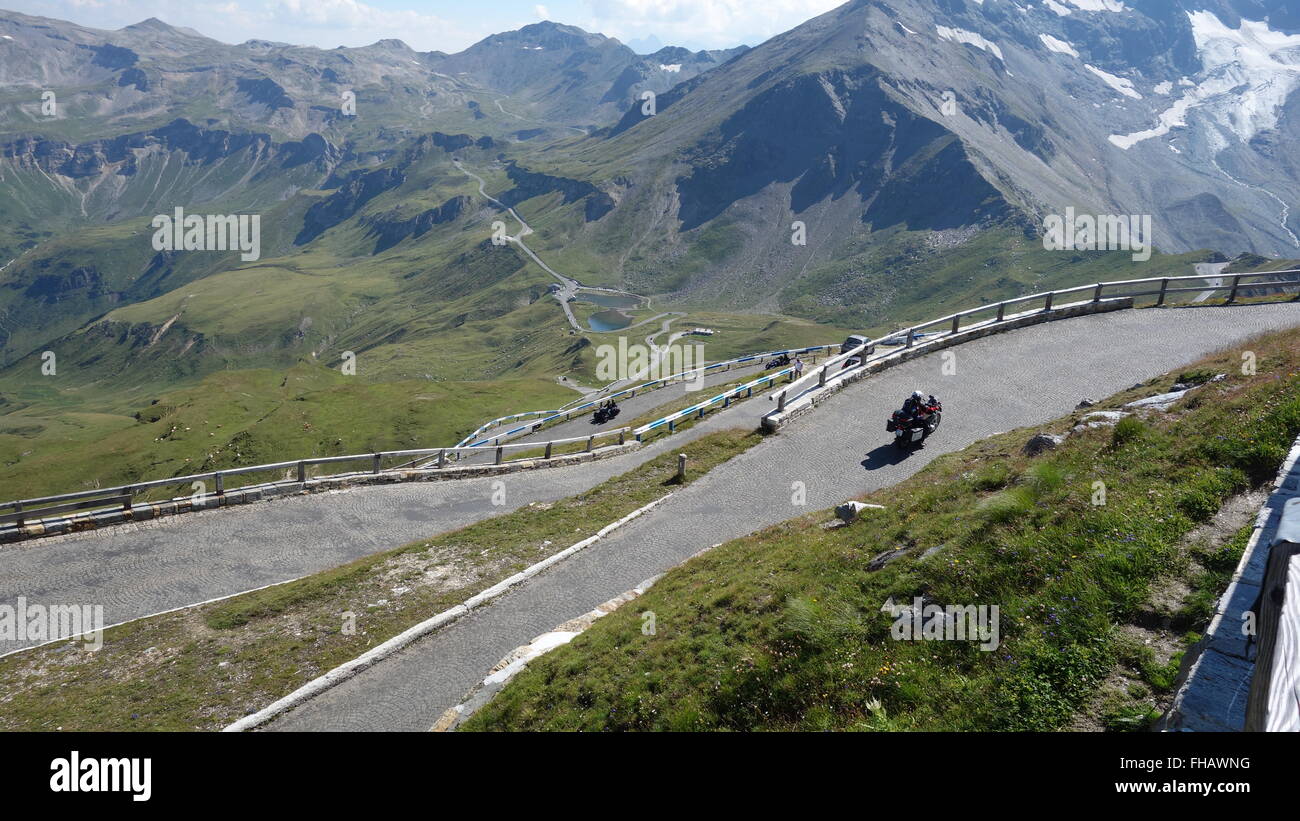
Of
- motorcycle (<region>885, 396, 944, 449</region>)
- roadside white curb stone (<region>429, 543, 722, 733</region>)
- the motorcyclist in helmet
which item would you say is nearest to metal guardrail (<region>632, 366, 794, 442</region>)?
motorcycle (<region>885, 396, 944, 449</region>)

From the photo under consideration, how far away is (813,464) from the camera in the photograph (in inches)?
838

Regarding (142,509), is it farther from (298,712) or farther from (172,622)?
(298,712)

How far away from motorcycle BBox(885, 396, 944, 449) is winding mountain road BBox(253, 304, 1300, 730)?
37 centimetres

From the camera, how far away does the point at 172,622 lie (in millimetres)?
16547

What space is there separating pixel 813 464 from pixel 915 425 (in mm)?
3279

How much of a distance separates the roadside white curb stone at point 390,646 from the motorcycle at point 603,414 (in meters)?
33.6

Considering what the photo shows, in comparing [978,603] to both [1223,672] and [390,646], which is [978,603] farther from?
[390,646]

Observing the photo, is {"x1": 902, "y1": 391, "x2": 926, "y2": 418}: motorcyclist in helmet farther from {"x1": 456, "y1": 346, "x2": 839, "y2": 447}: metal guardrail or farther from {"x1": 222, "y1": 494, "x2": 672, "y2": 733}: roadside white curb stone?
{"x1": 456, "y1": 346, "x2": 839, "y2": 447}: metal guardrail

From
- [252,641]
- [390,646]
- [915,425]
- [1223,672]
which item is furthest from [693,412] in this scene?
[1223,672]

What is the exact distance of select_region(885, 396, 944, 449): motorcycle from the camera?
20750 millimetres

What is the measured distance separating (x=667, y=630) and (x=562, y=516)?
11566 millimetres

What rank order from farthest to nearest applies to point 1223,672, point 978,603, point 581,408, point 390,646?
point 581,408 → point 390,646 → point 978,603 → point 1223,672

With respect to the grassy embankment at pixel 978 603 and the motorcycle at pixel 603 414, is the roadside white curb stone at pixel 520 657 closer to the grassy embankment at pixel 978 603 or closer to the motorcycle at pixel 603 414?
the grassy embankment at pixel 978 603
